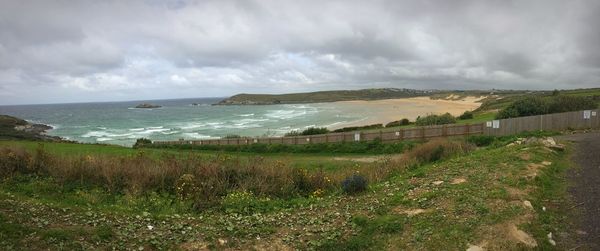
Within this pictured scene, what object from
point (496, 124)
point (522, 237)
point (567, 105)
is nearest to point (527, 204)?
point (522, 237)

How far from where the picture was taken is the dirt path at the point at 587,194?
6.78m

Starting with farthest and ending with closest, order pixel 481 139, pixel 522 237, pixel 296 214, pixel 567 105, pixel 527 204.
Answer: pixel 567 105 < pixel 481 139 < pixel 296 214 < pixel 527 204 < pixel 522 237

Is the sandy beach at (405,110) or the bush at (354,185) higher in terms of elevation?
the bush at (354,185)

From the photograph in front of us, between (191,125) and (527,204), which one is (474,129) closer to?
(527,204)

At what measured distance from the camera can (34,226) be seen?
7.15m

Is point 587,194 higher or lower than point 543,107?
lower

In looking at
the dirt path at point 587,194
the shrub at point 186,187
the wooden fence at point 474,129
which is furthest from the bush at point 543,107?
the shrub at point 186,187

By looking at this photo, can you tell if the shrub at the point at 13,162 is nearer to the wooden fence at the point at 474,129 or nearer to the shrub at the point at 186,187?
the shrub at the point at 186,187

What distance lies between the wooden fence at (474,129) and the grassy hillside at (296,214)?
17954 mm

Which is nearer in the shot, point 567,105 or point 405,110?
A: point 567,105

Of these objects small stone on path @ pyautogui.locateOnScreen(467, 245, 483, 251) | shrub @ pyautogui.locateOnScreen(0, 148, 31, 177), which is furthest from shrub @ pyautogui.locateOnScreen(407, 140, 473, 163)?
shrub @ pyautogui.locateOnScreen(0, 148, 31, 177)

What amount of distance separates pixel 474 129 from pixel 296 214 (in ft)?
84.6

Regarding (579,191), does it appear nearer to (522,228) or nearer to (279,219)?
(522,228)

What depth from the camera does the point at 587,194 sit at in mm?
9203
